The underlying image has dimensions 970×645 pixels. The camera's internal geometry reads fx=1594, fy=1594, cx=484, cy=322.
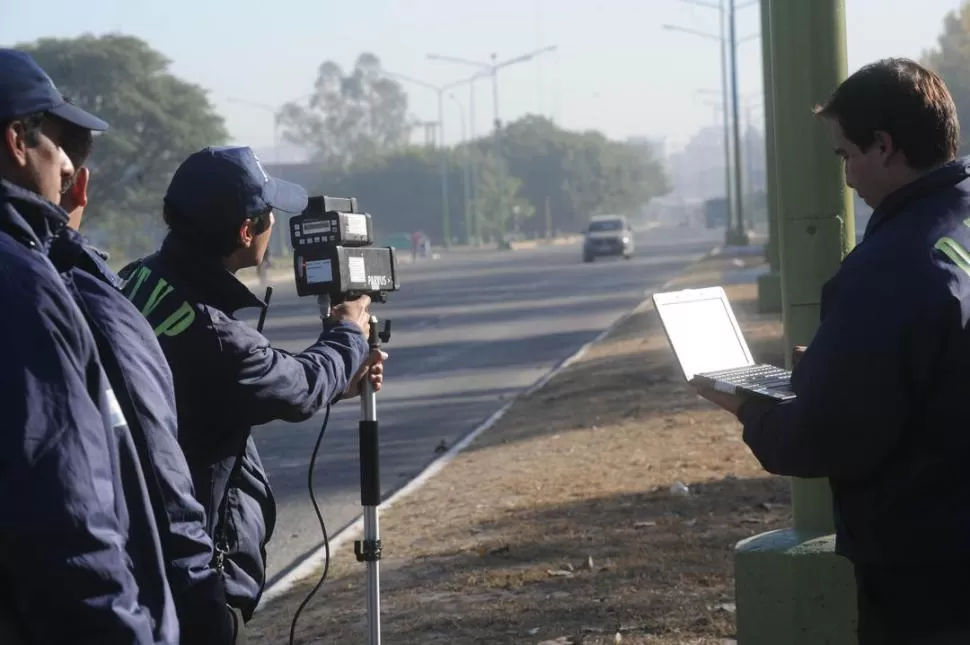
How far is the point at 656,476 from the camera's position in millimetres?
9680

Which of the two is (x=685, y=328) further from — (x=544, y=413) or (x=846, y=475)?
(x=544, y=413)

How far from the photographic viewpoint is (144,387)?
8.95 feet

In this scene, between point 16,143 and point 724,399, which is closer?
point 16,143

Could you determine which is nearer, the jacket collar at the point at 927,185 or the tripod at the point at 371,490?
the jacket collar at the point at 927,185

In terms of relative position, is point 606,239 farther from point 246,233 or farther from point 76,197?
point 76,197

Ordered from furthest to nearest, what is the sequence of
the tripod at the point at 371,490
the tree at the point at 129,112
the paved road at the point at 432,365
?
the tree at the point at 129,112 → the paved road at the point at 432,365 → the tripod at the point at 371,490

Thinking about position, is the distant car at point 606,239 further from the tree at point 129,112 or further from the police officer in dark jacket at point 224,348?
the police officer in dark jacket at point 224,348

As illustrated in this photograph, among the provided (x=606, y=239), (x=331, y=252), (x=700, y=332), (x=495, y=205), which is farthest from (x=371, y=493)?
(x=495, y=205)

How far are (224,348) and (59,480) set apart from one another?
47.0 inches

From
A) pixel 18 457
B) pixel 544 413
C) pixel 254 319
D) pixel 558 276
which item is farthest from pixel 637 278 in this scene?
pixel 18 457

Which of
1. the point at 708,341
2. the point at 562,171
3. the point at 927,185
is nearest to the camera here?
the point at 927,185

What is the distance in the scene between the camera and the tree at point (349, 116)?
543ft

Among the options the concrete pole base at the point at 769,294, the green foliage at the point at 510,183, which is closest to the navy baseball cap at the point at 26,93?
the concrete pole base at the point at 769,294

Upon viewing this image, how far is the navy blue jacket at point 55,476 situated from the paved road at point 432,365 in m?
5.72
